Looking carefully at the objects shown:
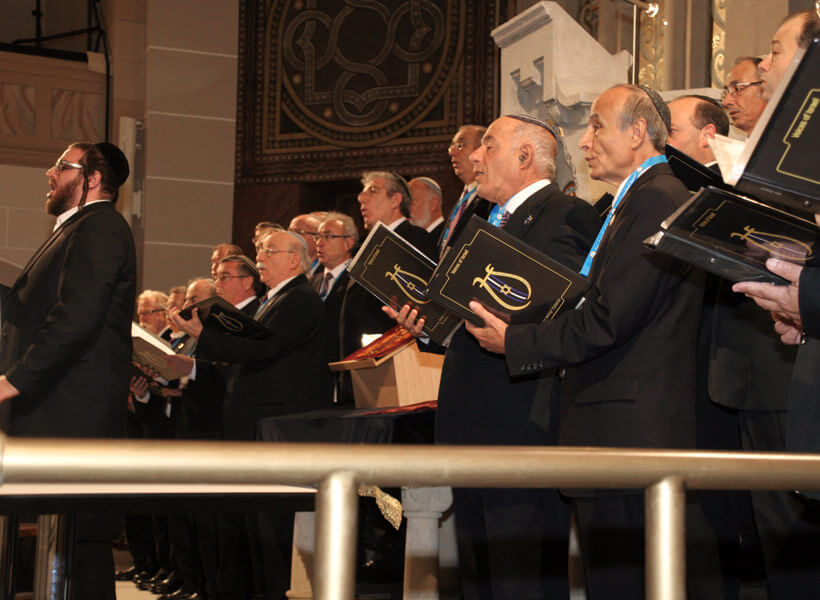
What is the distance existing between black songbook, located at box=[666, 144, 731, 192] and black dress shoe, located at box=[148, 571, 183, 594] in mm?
3899

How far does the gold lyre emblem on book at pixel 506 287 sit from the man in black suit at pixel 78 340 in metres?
1.43

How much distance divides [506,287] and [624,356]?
0.35 m

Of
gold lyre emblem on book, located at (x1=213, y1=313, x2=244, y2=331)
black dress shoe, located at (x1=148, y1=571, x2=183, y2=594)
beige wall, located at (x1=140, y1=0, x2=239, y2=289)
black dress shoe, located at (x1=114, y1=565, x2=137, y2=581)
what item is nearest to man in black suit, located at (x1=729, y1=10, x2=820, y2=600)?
gold lyre emblem on book, located at (x1=213, y1=313, x2=244, y2=331)

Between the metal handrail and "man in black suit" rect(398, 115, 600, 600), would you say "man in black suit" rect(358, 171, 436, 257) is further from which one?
the metal handrail

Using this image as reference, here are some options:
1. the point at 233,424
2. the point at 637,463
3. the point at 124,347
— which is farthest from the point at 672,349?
the point at 233,424

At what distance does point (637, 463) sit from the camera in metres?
1.11

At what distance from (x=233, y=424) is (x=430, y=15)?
6005mm

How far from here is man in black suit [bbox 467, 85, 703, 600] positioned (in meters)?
2.52

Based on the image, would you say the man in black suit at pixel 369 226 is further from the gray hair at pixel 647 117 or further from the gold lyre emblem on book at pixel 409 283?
the gray hair at pixel 647 117

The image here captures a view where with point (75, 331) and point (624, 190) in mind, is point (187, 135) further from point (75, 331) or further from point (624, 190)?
point (624, 190)

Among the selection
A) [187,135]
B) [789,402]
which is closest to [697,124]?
[789,402]

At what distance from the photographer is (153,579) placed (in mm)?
6172

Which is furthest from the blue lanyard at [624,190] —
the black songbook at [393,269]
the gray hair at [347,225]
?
the gray hair at [347,225]

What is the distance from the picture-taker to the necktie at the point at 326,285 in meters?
5.44
